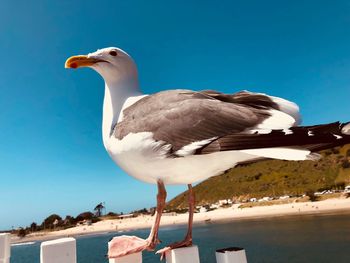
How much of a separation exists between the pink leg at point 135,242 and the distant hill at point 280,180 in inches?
2451

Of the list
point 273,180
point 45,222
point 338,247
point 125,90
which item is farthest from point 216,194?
point 125,90

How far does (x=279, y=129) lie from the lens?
2.58 m

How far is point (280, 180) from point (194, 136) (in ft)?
281

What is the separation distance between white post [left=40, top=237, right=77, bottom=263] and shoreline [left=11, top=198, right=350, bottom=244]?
180 feet

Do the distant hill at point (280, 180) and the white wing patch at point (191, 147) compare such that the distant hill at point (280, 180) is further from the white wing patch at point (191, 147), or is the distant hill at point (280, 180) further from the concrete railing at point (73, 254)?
the concrete railing at point (73, 254)

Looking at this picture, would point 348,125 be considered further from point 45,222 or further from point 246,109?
point 45,222

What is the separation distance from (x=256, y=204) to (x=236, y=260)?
72369mm

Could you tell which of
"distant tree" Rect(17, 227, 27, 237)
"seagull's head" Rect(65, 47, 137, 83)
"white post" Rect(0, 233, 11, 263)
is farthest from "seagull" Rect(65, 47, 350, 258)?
"distant tree" Rect(17, 227, 27, 237)

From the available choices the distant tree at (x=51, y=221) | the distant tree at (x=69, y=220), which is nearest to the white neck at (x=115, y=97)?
the distant tree at (x=51, y=221)

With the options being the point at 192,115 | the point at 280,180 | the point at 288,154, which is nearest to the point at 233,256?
the point at 288,154

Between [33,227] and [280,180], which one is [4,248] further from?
[33,227]

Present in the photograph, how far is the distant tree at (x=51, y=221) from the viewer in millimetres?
102062

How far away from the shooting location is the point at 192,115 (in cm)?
319

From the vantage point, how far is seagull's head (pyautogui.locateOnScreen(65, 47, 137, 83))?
4004 millimetres
